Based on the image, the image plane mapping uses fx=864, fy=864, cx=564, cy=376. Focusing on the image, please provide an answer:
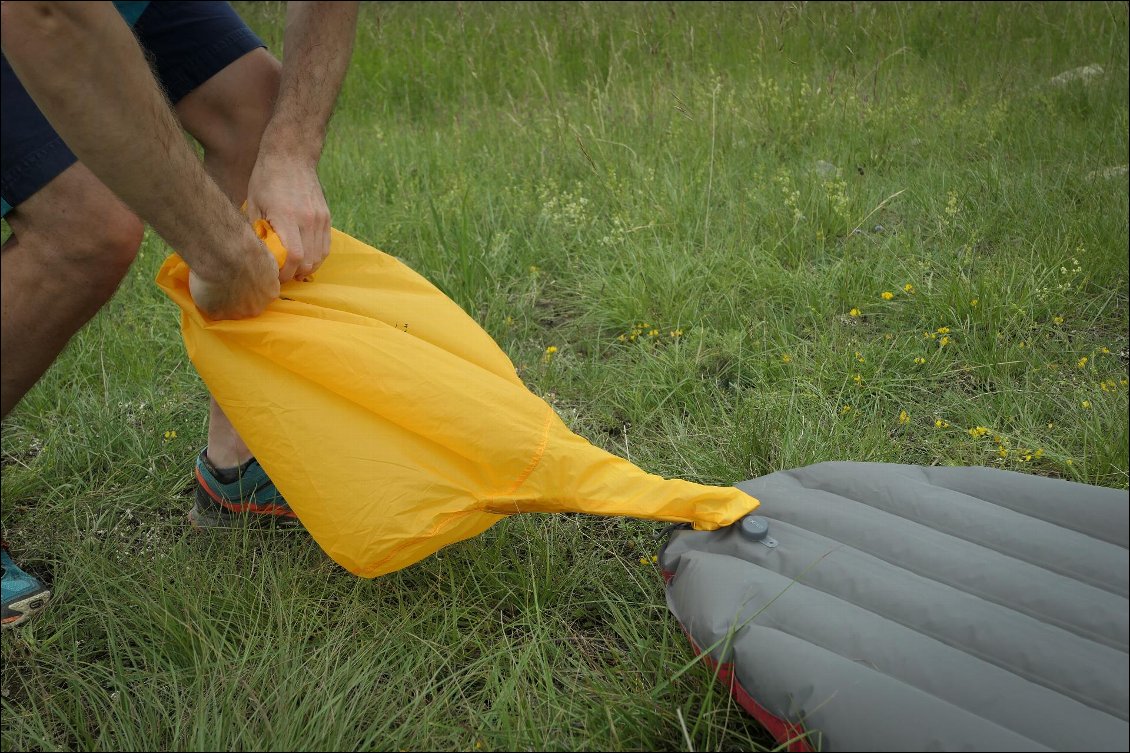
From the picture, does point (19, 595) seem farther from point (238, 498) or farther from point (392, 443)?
point (392, 443)

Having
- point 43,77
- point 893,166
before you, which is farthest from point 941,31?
point 43,77

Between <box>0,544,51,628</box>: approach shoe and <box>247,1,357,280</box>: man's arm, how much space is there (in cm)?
83

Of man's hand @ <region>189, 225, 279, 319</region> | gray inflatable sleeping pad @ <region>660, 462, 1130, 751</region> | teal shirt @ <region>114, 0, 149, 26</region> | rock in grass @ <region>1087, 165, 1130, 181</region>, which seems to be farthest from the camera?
rock in grass @ <region>1087, 165, 1130, 181</region>

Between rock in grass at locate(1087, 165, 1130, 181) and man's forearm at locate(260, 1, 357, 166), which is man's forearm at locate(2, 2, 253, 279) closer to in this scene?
man's forearm at locate(260, 1, 357, 166)

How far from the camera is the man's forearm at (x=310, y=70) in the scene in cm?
178

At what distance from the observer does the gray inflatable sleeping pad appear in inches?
44.2

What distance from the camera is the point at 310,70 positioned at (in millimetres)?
1821

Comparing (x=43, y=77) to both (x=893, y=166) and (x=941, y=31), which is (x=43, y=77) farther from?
(x=941, y=31)

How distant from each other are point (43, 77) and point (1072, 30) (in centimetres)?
477

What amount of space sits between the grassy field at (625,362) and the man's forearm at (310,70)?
863mm

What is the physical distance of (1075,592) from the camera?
48.8 inches

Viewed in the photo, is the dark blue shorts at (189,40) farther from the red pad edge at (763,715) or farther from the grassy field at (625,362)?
the red pad edge at (763,715)

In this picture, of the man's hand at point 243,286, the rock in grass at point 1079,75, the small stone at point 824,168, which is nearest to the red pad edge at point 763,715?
the man's hand at point 243,286

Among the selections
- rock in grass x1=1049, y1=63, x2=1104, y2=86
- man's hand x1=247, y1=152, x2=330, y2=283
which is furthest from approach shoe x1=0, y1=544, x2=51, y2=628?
rock in grass x1=1049, y1=63, x2=1104, y2=86
